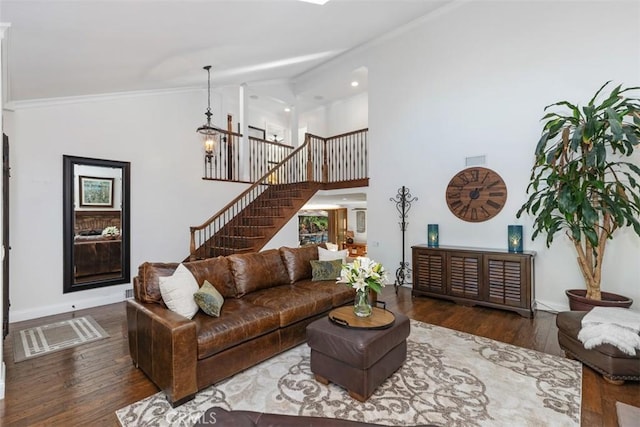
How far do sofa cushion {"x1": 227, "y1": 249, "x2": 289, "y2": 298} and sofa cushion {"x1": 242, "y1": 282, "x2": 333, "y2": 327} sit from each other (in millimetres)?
96

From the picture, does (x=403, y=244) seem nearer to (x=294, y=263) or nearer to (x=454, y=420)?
Result: (x=294, y=263)

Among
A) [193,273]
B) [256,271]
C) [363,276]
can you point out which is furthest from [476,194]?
[193,273]

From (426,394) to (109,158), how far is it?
544 cm

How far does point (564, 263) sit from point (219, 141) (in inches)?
257

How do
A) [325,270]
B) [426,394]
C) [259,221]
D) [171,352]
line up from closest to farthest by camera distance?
[171,352] < [426,394] < [325,270] < [259,221]

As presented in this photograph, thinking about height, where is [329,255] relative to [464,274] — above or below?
above

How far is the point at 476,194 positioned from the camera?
4.86 metres

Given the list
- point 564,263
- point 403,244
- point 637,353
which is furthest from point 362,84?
point 637,353

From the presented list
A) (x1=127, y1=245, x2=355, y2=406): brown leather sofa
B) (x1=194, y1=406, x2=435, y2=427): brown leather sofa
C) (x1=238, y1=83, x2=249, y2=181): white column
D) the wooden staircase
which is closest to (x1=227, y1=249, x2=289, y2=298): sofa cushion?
(x1=127, y1=245, x2=355, y2=406): brown leather sofa

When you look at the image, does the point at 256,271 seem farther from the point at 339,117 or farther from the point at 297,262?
the point at 339,117

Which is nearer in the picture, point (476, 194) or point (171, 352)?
point (171, 352)

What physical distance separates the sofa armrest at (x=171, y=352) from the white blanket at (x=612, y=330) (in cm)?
321

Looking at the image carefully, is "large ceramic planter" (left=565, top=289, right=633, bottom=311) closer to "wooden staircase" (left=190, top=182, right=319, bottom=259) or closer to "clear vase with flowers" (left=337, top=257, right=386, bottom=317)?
"clear vase with flowers" (left=337, top=257, right=386, bottom=317)

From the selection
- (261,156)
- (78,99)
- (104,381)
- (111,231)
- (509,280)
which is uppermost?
(78,99)
